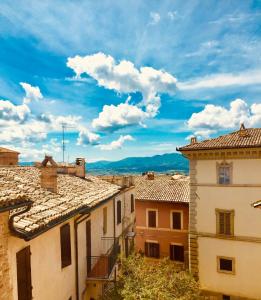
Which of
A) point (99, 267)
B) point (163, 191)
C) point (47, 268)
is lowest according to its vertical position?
point (99, 267)

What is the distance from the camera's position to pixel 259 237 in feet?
58.1

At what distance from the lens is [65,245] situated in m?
9.24

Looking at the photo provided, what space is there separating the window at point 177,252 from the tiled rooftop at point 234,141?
1185cm

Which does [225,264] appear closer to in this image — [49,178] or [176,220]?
[176,220]

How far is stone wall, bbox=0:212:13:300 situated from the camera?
533cm

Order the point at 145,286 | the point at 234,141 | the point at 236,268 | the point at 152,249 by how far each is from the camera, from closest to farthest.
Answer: the point at 145,286 → the point at 236,268 → the point at 234,141 → the point at 152,249

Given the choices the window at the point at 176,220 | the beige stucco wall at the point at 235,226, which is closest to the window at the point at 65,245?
the beige stucco wall at the point at 235,226

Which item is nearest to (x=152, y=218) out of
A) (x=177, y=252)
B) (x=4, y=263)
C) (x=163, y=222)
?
(x=163, y=222)

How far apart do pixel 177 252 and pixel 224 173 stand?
38.2 feet

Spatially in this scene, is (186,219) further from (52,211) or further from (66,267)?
(52,211)

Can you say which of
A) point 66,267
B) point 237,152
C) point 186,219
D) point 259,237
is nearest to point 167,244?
point 186,219

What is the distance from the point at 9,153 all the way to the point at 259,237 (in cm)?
2984

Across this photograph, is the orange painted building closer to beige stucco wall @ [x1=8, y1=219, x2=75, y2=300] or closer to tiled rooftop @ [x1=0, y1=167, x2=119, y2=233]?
tiled rooftop @ [x1=0, y1=167, x2=119, y2=233]

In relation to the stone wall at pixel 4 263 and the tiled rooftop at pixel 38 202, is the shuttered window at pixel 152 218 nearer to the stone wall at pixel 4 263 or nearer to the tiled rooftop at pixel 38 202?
the tiled rooftop at pixel 38 202
